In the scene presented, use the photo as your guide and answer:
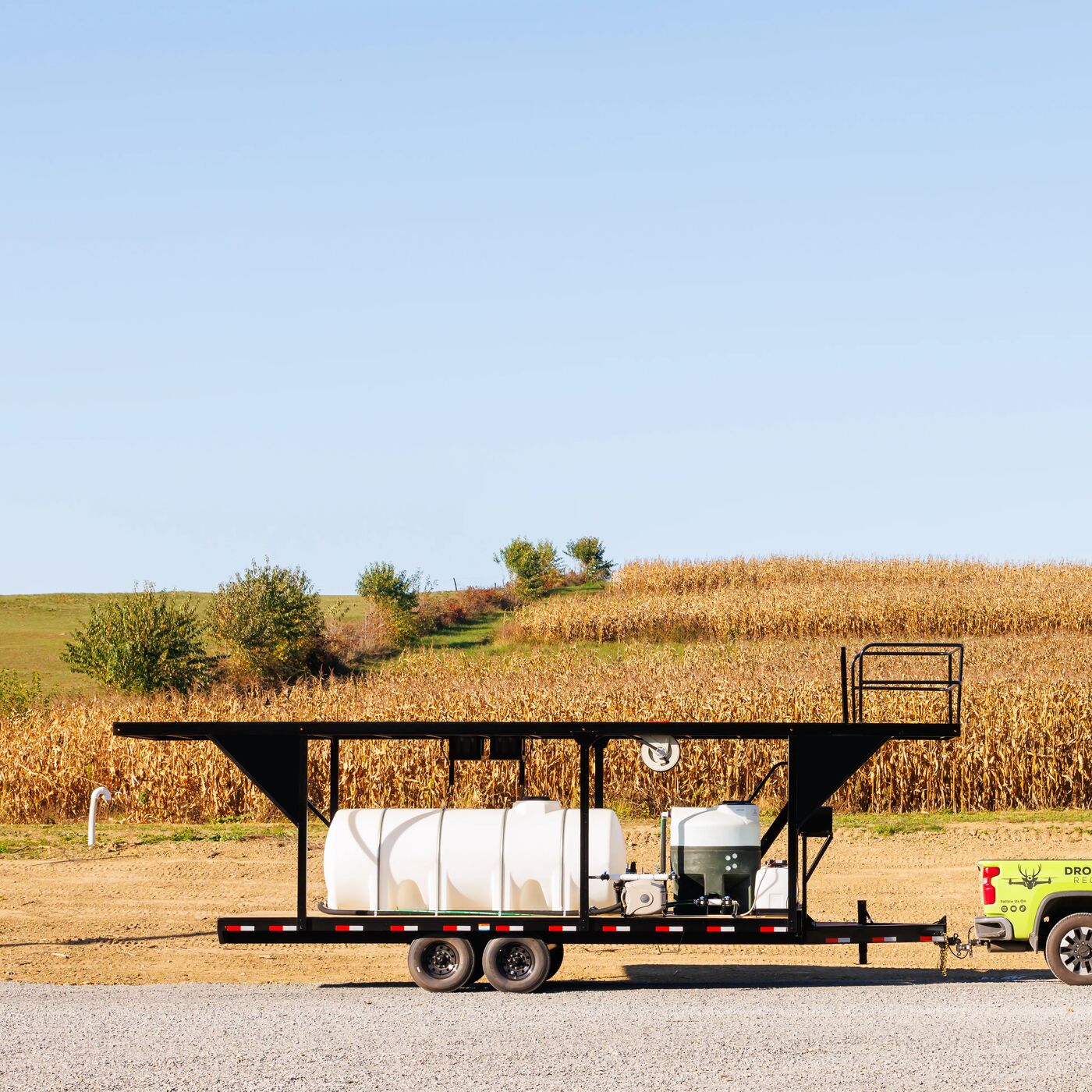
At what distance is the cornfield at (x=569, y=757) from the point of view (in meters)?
28.8

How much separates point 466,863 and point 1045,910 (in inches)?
→ 228

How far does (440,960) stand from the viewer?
1405cm

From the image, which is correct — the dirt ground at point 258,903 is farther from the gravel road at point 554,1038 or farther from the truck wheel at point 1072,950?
the truck wheel at point 1072,950

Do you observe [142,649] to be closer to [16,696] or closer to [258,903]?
[16,696]

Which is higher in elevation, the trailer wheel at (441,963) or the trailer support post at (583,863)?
the trailer support post at (583,863)

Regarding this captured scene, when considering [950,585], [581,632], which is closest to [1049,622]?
[950,585]

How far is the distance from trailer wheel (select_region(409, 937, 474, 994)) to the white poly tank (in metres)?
2.34

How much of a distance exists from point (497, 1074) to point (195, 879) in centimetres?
1416

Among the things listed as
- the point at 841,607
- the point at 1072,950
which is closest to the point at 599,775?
the point at 1072,950

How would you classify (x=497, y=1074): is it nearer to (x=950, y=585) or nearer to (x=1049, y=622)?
(x=1049, y=622)

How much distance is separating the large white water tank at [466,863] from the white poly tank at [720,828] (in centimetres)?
83

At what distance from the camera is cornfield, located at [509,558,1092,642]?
5772 centimetres

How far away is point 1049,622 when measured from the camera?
188 ft

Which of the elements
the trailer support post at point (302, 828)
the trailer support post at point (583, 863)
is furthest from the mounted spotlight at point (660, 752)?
the trailer support post at point (302, 828)
